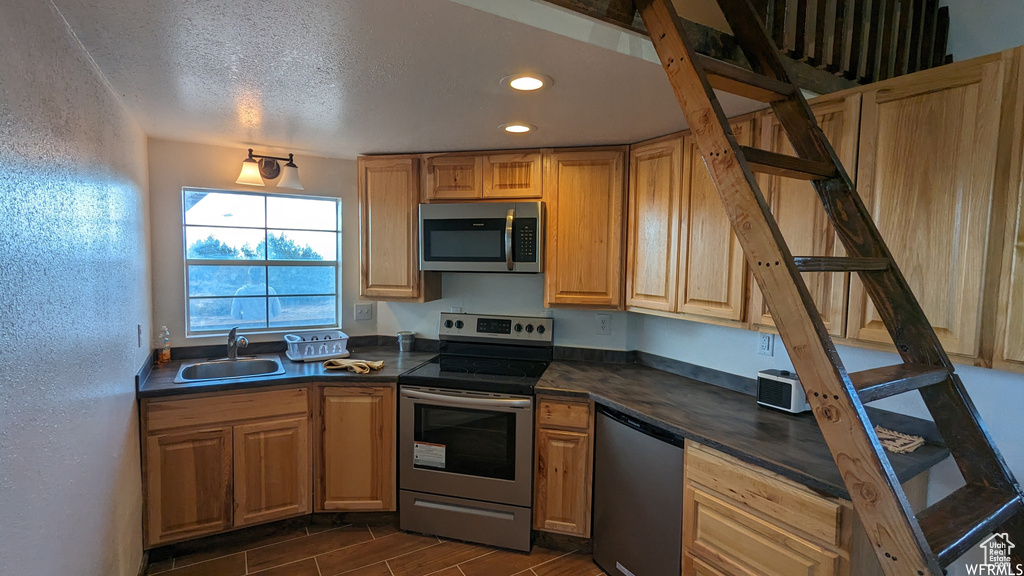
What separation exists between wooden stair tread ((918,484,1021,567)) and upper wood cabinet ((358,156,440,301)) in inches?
98.0

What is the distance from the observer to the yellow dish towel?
2629 mm

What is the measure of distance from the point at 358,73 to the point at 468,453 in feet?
6.18

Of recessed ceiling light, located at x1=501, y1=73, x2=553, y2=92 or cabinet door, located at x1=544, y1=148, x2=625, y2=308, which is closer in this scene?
recessed ceiling light, located at x1=501, y1=73, x2=553, y2=92

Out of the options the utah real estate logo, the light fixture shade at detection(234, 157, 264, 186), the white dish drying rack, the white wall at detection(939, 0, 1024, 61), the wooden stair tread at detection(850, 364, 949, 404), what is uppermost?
the white wall at detection(939, 0, 1024, 61)

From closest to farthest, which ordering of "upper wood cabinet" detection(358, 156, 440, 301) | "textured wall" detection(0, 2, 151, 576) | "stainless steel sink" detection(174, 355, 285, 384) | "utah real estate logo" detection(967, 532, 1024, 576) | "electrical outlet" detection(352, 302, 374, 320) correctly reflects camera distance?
"textured wall" detection(0, 2, 151, 576), "utah real estate logo" detection(967, 532, 1024, 576), "stainless steel sink" detection(174, 355, 285, 384), "upper wood cabinet" detection(358, 156, 440, 301), "electrical outlet" detection(352, 302, 374, 320)

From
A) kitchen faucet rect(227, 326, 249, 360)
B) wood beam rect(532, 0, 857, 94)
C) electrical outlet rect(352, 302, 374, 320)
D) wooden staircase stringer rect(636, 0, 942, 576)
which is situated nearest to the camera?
wooden staircase stringer rect(636, 0, 942, 576)

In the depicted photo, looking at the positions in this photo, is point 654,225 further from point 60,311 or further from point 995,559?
point 60,311

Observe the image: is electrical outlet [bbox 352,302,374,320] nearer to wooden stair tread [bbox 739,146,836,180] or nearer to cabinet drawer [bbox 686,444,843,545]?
cabinet drawer [bbox 686,444,843,545]

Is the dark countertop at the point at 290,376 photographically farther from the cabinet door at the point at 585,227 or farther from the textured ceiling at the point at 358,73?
the textured ceiling at the point at 358,73

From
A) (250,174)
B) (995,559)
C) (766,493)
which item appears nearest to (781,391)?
(766,493)

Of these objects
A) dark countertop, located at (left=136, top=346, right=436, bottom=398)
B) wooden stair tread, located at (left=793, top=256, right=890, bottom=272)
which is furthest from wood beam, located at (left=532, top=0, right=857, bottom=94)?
dark countertop, located at (left=136, top=346, right=436, bottom=398)

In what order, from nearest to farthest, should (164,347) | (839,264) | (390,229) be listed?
(839,264)
(164,347)
(390,229)

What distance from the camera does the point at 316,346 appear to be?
9.52 feet

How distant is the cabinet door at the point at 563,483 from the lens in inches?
93.8
